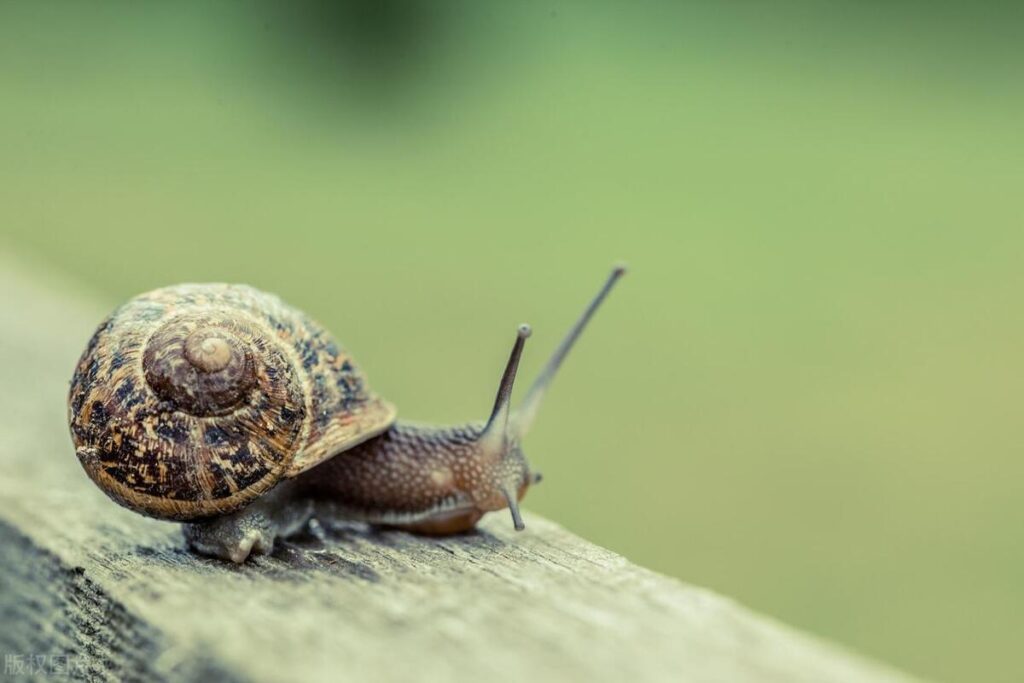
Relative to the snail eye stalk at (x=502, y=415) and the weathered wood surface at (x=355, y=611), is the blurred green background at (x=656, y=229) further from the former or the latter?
the weathered wood surface at (x=355, y=611)

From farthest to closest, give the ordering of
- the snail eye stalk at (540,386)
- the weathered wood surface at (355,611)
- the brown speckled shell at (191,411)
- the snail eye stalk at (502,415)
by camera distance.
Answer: the snail eye stalk at (540,386) → the snail eye stalk at (502,415) → the brown speckled shell at (191,411) → the weathered wood surface at (355,611)

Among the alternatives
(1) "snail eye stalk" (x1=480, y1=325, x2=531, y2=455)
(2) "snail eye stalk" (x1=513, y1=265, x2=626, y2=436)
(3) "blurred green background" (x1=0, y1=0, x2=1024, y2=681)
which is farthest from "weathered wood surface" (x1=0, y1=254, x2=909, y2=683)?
(3) "blurred green background" (x1=0, y1=0, x2=1024, y2=681)

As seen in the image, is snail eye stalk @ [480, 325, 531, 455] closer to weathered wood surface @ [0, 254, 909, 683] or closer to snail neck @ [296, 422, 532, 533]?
snail neck @ [296, 422, 532, 533]

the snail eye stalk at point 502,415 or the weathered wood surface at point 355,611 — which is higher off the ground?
the snail eye stalk at point 502,415

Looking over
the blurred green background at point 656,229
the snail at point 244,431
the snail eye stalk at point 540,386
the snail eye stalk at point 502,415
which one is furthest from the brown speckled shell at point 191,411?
the blurred green background at point 656,229

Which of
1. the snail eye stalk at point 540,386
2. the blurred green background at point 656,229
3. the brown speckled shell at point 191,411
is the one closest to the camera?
the brown speckled shell at point 191,411

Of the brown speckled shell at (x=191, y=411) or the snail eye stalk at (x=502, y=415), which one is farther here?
the snail eye stalk at (x=502, y=415)

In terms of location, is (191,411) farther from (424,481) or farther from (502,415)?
(502,415)

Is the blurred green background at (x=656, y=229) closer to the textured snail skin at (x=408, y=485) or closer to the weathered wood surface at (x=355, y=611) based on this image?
the textured snail skin at (x=408, y=485)
